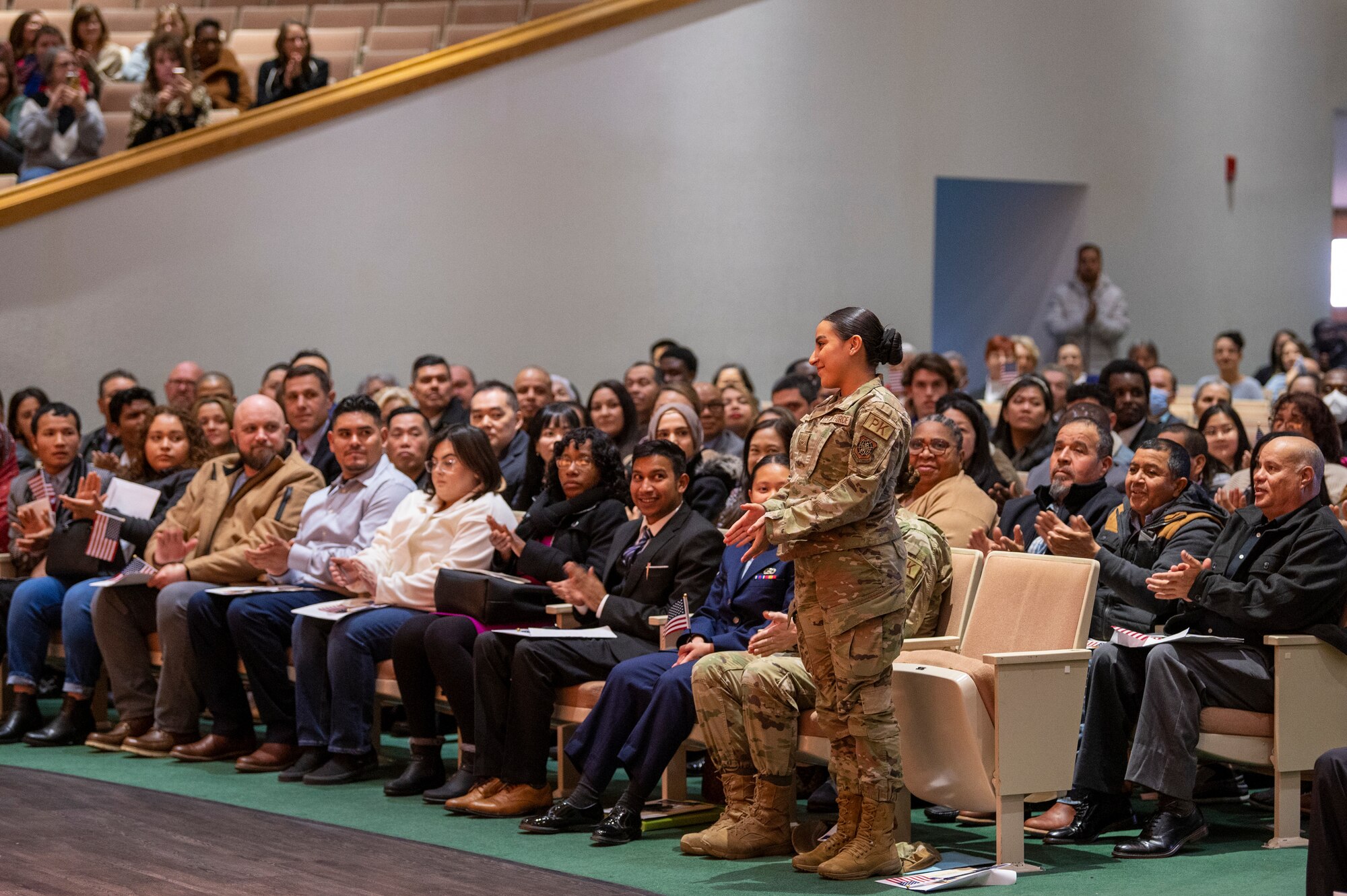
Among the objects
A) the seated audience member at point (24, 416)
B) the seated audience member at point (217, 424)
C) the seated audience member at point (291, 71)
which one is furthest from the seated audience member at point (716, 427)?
the seated audience member at point (291, 71)

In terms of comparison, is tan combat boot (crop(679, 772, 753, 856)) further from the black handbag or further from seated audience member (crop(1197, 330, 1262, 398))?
seated audience member (crop(1197, 330, 1262, 398))

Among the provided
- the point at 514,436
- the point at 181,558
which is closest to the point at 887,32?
the point at 514,436

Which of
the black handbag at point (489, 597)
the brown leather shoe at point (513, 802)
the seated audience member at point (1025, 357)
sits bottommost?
the brown leather shoe at point (513, 802)

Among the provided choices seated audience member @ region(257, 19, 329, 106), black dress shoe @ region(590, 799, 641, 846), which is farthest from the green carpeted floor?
seated audience member @ region(257, 19, 329, 106)

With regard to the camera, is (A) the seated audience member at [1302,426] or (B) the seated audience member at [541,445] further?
(B) the seated audience member at [541,445]

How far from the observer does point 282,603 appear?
18.3 feet

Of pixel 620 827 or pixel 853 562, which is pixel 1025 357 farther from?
pixel 853 562

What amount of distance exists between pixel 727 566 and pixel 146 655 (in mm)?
2461

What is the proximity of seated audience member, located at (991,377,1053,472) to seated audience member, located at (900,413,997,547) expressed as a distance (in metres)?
1.22

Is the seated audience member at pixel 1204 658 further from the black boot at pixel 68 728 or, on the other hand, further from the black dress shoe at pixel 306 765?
the black boot at pixel 68 728

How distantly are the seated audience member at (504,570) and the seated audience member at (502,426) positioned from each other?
85 cm

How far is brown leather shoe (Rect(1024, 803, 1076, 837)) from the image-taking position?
438 cm

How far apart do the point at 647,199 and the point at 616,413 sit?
3.58 m

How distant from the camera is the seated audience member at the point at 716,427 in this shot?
6.71 m
